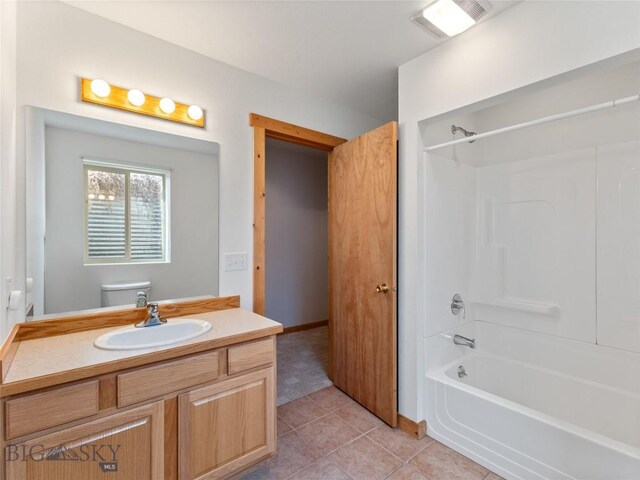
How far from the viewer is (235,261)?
85.4 inches

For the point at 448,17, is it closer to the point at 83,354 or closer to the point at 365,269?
the point at 365,269

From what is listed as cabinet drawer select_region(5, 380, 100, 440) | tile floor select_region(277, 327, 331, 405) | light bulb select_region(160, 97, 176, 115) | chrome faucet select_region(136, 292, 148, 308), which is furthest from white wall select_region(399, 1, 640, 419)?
cabinet drawer select_region(5, 380, 100, 440)

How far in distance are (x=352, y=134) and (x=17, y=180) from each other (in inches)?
93.9

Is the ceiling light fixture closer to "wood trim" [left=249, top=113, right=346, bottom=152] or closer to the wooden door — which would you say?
the wooden door

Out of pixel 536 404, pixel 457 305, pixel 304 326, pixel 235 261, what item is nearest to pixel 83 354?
pixel 235 261

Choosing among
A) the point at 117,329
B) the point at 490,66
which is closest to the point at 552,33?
the point at 490,66

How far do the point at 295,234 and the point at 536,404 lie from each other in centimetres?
309

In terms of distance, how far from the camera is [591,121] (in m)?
2.02

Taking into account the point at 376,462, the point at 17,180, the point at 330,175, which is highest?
the point at 330,175

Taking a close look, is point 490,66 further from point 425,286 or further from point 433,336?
point 433,336

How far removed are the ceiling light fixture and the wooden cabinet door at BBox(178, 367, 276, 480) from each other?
81.7 inches

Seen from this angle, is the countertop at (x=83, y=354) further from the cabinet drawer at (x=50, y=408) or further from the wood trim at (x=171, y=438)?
the wood trim at (x=171, y=438)

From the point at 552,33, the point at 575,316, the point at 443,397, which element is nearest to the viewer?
the point at 552,33

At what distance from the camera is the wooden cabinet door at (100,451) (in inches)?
40.9
